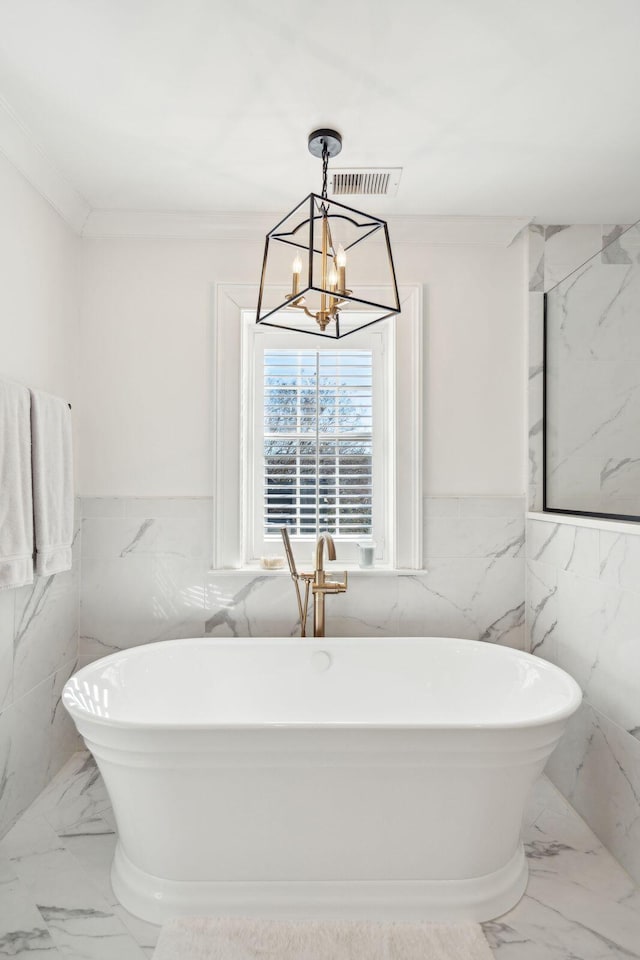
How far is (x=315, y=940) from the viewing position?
57.4 inches

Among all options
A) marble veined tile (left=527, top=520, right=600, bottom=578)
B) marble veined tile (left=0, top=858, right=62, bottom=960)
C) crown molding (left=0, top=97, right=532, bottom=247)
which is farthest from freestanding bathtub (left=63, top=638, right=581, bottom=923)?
crown molding (left=0, top=97, right=532, bottom=247)

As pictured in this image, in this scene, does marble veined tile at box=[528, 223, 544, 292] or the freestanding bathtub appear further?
marble veined tile at box=[528, 223, 544, 292]

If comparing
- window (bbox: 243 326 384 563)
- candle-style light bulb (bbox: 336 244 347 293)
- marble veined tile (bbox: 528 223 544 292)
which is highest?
marble veined tile (bbox: 528 223 544 292)

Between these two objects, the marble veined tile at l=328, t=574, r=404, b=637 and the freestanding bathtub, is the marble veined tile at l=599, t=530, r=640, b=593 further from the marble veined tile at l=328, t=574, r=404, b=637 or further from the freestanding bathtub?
the marble veined tile at l=328, t=574, r=404, b=637

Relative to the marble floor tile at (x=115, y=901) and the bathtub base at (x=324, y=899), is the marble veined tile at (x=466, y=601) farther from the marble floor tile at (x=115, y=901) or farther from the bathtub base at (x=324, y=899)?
the bathtub base at (x=324, y=899)

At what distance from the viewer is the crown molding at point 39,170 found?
1.82 m

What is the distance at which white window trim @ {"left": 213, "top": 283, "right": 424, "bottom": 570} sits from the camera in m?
2.49

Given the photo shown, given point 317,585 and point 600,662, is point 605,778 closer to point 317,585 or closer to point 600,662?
point 600,662

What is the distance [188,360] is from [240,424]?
1.21 ft

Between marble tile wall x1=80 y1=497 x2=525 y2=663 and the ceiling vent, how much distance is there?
1311 millimetres

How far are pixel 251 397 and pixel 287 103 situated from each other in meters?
1.21

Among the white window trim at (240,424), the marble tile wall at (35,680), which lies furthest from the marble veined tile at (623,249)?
the marble tile wall at (35,680)

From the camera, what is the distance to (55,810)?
2018 mm

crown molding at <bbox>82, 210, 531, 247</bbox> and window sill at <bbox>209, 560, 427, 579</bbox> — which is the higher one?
crown molding at <bbox>82, 210, 531, 247</bbox>
